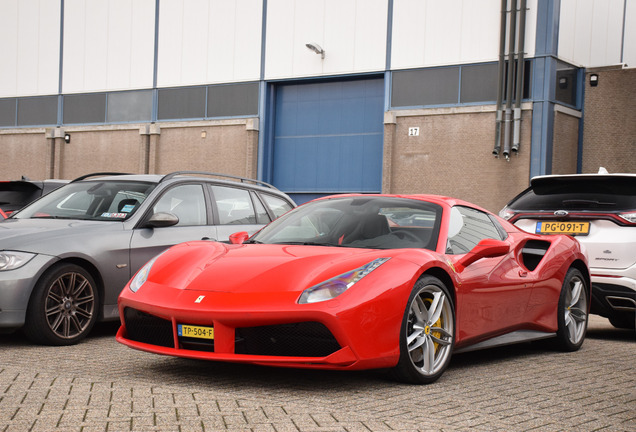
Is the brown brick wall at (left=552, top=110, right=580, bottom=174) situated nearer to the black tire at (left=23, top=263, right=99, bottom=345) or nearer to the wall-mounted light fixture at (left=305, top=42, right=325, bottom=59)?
the wall-mounted light fixture at (left=305, top=42, right=325, bottom=59)

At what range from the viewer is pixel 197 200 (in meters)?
8.08

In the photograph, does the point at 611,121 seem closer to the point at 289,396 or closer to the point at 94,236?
the point at 94,236

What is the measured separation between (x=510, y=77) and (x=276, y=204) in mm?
17968

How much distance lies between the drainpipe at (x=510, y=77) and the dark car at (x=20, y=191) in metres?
17.9

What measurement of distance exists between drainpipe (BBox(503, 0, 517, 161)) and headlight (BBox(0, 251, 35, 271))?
21024mm

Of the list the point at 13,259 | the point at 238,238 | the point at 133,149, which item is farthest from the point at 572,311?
the point at 133,149

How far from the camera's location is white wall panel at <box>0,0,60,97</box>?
116 feet

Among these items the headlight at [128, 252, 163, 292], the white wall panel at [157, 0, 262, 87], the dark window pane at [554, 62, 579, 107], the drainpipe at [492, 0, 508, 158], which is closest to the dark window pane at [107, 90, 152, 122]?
the white wall panel at [157, 0, 262, 87]

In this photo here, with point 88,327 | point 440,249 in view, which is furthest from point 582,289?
point 88,327

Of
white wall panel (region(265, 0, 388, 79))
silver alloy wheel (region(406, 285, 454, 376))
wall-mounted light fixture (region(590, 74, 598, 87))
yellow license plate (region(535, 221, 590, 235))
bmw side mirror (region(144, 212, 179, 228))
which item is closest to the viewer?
silver alloy wheel (region(406, 285, 454, 376))

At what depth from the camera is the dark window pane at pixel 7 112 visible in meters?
37.2

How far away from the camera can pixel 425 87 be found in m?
27.2

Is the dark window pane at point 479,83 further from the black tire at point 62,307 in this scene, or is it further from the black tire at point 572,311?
the black tire at point 62,307

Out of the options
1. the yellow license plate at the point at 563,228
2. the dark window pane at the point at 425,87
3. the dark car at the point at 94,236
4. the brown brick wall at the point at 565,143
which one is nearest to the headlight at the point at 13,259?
the dark car at the point at 94,236
